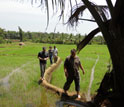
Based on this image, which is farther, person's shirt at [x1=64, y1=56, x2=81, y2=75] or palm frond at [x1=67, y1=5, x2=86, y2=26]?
person's shirt at [x1=64, y1=56, x2=81, y2=75]

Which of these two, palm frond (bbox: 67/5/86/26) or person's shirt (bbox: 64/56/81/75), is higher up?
palm frond (bbox: 67/5/86/26)

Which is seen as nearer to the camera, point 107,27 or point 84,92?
point 107,27

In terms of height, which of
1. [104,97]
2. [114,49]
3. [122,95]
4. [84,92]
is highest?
[114,49]

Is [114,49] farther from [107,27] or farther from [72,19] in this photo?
[72,19]

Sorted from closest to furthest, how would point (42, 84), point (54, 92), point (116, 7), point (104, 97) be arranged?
point (116, 7) < point (104, 97) < point (54, 92) < point (42, 84)

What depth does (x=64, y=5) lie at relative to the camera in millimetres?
2416

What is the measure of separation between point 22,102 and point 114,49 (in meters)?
3.71

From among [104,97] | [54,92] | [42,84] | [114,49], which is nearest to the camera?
[114,49]

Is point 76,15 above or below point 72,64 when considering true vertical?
above

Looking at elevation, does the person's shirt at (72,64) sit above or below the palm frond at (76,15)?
below

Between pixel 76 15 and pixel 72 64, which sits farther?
pixel 72 64

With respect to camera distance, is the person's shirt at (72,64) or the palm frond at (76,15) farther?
the person's shirt at (72,64)

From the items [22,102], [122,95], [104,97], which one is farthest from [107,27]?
[22,102]

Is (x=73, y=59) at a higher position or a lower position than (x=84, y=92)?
higher
